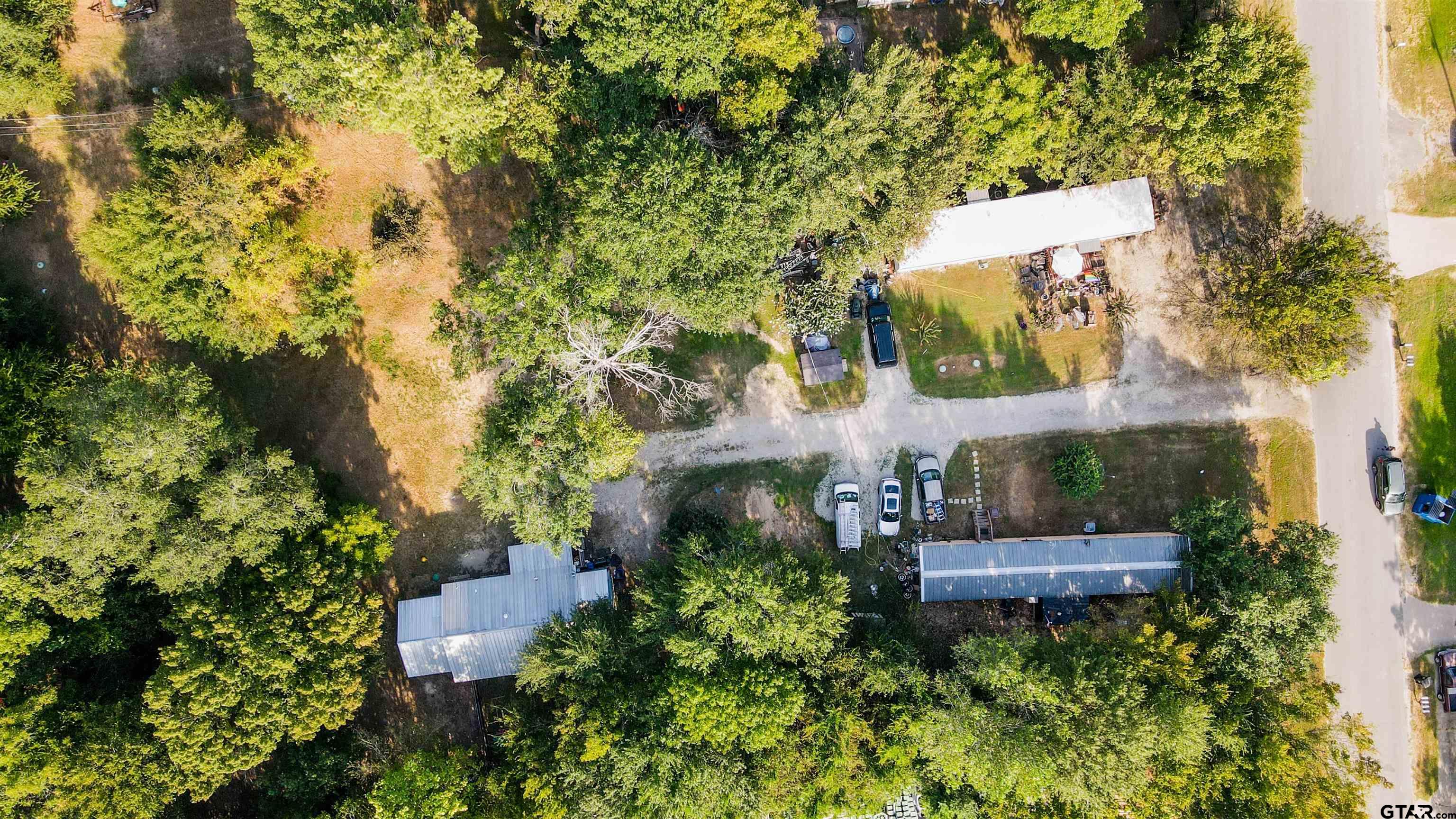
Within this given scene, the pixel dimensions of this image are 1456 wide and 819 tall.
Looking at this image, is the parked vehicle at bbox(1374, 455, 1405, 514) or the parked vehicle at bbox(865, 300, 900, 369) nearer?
the parked vehicle at bbox(1374, 455, 1405, 514)

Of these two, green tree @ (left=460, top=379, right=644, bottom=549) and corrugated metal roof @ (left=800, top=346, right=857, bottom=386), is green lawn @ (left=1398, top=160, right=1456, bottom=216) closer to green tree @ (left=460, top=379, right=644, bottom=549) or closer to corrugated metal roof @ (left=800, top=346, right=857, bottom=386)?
corrugated metal roof @ (left=800, top=346, right=857, bottom=386)

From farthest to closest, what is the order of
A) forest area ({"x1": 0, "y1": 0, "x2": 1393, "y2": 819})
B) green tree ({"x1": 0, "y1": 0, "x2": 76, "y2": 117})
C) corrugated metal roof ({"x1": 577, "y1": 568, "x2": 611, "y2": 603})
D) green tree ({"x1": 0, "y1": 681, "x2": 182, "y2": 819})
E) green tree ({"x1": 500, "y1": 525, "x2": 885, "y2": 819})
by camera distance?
corrugated metal roof ({"x1": 577, "y1": 568, "x2": 611, "y2": 603}) → green tree ({"x1": 0, "y1": 0, "x2": 76, "y2": 117}) → green tree ({"x1": 500, "y1": 525, "x2": 885, "y2": 819}) → forest area ({"x1": 0, "y1": 0, "x2": 1393, "y2": 819}) → green tree ({"x1": 0, "y1": 681, "x2": 182, "y2": 819})

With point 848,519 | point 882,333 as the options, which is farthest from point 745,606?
point 882,333

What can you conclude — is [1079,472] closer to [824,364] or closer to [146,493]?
[824,364]

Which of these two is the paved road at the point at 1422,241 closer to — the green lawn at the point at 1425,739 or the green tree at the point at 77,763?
the green lawn at the point at 1425,739

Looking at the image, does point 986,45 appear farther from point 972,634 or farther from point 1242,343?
point 972,634

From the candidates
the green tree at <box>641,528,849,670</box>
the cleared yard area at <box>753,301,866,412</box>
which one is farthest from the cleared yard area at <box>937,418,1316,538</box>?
the green tree at <box>641,528,849,670</box>

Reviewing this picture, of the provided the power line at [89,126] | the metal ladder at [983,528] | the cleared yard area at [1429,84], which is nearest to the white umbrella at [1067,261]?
the metal ladder at [983,528]
